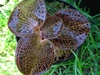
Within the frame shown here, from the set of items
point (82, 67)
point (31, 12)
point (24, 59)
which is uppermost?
point (31, 12)

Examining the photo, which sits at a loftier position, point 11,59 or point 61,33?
point 61,33

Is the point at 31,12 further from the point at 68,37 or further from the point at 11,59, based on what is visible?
the point at 11,59

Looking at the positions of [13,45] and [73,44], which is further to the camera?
[13,45]

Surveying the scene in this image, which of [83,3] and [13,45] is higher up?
[83,3]

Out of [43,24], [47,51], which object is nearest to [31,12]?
[43,24]

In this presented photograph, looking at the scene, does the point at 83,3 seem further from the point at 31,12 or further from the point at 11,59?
the point at 11,59

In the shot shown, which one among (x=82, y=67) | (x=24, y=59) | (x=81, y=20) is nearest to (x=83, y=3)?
(x=81, y=20)
